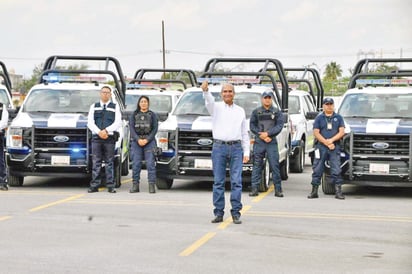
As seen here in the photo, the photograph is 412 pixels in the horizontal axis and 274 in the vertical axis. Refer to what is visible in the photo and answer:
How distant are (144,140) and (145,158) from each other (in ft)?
1.20

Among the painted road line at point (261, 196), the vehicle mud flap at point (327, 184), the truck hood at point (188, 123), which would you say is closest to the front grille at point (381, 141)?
the vehicle mud flap at point (327, 184)

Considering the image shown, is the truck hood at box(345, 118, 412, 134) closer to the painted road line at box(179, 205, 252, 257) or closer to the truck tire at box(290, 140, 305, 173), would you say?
the painted road line at box(179, 205, 252, 257)

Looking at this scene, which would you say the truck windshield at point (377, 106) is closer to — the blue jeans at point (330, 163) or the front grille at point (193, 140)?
the blue jeans at point (330, 163)

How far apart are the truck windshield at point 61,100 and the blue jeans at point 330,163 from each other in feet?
14.9

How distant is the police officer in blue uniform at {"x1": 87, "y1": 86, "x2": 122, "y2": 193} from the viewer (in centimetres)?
1603

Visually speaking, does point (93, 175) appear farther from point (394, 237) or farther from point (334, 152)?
point (394, 237)

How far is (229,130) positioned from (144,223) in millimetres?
1619

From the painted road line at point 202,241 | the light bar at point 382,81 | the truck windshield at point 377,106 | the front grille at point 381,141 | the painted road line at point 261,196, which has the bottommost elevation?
the painted road line at point 261,196

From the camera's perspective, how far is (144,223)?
1198 centimetres

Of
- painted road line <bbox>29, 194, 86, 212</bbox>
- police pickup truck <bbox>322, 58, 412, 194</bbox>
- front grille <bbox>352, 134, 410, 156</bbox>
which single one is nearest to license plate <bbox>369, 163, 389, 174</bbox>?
police pickup truck <bbox>322, 58, 412, 194</bbox>

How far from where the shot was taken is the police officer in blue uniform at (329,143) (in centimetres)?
1536

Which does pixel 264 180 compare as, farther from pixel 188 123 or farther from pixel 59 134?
pixel 59 134

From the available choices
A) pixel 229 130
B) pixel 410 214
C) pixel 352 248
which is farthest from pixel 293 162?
pixel 352 248

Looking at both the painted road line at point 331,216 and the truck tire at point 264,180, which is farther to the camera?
the truck tire at point 264,180
